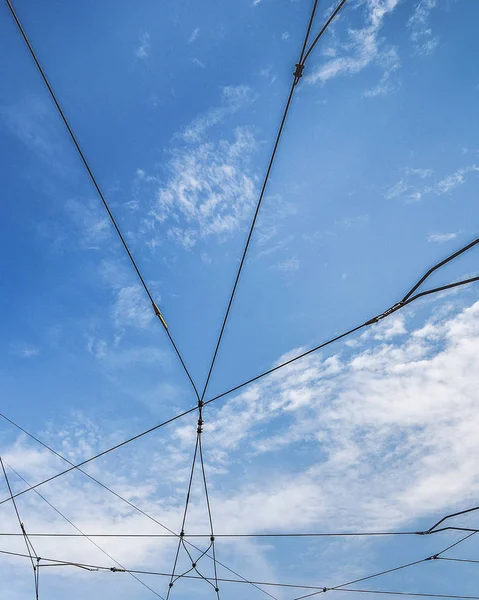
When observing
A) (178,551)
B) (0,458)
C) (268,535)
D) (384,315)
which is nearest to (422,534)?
(268,535)

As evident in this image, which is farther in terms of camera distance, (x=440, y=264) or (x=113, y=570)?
(x=113, y=570)

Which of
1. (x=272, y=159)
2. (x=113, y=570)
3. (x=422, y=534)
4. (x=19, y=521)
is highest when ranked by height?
(x=272, y=159)

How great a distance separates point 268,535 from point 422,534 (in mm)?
6131

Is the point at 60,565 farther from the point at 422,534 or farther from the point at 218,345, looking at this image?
the point at 422,534

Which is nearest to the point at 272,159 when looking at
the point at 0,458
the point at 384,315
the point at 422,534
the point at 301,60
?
the point at 301,60

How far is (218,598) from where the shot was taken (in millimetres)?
21453

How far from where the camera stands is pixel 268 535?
18.7 m

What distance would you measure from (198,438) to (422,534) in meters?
8.81

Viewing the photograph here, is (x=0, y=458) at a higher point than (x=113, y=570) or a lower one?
higher

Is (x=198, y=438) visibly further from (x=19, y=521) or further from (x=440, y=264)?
(x=440, y=264)

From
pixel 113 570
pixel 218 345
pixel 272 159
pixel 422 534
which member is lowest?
pixel 422 534

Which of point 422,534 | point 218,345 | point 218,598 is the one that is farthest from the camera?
point 218,598

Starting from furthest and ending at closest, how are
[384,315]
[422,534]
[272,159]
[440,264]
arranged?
1. [422,534]
2. [272,159]
3. [384,315]
4. [440,264]

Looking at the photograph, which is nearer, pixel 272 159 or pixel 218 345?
pixel 272 159
